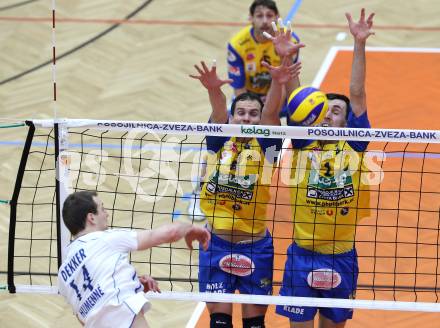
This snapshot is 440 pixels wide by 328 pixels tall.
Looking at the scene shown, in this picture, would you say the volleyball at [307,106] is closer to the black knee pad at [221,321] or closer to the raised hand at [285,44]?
the raised hand at [285,44]

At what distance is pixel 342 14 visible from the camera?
630 inches

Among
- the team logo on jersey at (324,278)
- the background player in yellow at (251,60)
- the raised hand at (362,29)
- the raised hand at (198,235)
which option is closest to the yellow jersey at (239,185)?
the team logo on jersey at (324,278)

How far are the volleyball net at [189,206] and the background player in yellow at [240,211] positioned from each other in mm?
111

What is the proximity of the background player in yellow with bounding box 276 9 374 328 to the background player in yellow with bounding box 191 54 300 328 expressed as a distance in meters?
0.24

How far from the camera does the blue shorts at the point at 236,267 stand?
870 centimetres

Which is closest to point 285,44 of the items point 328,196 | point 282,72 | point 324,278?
point 282,72

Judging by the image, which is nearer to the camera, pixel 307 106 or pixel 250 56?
pixel 307 106

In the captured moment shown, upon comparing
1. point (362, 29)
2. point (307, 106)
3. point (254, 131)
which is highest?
point (362, 29)

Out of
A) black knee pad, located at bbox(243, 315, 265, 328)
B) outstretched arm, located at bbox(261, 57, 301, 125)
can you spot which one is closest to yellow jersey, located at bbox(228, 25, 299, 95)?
outstretched arm, located at bbox(261, 57, 301, 125)

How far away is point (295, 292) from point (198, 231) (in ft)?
4.63

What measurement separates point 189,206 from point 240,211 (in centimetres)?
322

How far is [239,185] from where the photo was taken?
8695mm

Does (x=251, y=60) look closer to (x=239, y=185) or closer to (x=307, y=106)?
(x=307, y=106)

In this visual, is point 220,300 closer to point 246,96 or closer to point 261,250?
point 261,250
